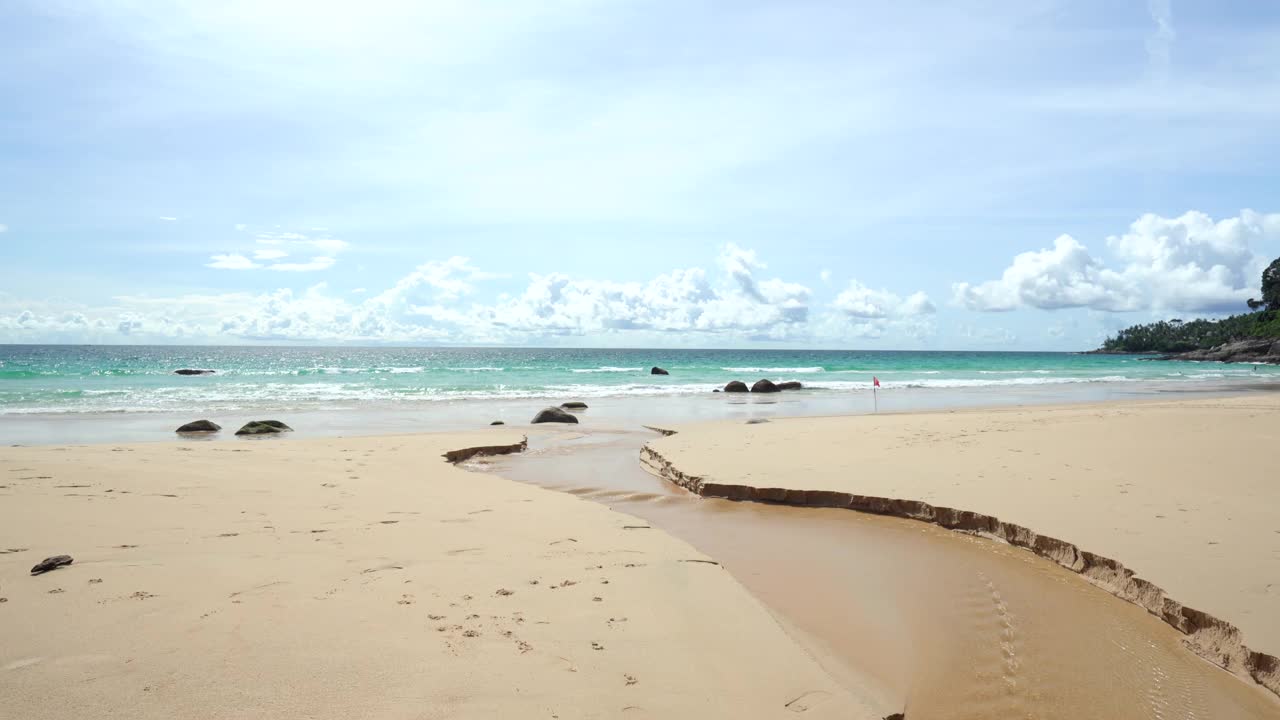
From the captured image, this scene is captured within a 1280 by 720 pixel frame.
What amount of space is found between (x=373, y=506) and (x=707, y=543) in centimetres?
361

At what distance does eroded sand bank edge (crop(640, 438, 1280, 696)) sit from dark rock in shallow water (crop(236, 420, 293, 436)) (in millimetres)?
11572

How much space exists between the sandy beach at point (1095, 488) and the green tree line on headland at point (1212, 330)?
284 feet

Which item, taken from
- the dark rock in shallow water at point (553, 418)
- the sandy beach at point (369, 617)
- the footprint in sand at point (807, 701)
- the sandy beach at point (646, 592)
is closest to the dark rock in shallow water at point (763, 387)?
the dark rock in shallow water at point (553, 418)

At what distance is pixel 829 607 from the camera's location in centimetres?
510

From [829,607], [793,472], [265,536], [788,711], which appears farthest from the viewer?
[793,472]

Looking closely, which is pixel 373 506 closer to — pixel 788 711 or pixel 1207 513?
pixel 788 711

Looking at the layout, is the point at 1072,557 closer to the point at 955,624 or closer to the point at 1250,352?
the point at 955,624

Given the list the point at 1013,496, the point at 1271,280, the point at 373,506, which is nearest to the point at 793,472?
the point at 1013,496

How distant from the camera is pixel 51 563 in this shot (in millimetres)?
4762

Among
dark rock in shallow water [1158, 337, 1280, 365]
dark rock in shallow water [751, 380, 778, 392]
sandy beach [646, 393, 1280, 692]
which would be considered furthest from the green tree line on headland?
sandy beach [646, 393, 1280, 692]

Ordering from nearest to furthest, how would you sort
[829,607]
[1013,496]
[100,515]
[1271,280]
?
[829,607]
[100,515]
[1013,496]
[1271,280]

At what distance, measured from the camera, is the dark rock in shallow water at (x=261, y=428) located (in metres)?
17.0

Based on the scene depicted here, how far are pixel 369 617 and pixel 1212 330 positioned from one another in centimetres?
12061

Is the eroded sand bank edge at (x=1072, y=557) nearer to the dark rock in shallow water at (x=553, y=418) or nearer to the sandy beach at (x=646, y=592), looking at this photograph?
the sandy beach at (x=646, y=592)
